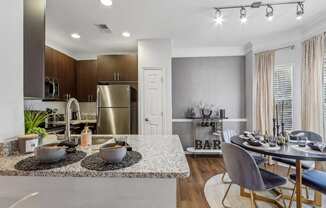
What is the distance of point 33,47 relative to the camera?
5.06ft

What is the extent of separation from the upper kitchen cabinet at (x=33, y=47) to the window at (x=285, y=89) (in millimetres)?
4115

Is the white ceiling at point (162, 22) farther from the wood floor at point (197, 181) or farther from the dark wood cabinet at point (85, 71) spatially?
the wood floor at point (197, 181)

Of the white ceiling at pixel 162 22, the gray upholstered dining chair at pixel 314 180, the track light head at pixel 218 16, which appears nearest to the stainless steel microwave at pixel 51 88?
the white ceiling at pixel 162 22


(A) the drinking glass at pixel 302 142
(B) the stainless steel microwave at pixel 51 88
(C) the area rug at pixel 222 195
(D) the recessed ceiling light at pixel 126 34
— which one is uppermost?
(D) the recessed ceiling light at pixel 126 34

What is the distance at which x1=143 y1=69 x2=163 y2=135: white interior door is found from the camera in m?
3.97

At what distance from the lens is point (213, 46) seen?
4590mm

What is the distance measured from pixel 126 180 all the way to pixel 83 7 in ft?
8.50

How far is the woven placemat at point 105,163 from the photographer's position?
1.05m

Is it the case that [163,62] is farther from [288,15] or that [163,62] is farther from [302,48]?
[302,48]

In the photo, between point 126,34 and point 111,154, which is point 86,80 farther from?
point 111,154

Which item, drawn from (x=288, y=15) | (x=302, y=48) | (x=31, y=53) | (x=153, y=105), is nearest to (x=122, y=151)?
(x=31, y=53)

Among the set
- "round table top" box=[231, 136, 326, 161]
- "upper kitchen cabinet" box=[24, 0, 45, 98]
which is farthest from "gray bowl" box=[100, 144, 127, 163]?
"round table top" box=[231, 136, 326, 161]

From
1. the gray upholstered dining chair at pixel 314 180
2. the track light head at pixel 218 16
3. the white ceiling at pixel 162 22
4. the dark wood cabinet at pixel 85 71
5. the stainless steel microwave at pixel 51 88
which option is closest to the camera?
the gray upholstered dining chair at pixel 314 180

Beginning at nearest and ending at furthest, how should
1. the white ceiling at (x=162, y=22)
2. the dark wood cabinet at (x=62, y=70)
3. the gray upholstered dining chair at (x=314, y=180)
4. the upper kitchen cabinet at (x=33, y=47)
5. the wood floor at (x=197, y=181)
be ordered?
the upper kitchen cabinet at (x=33, y=47)
the gray upholstered dining chair at (x=314, y=180)
the wood floor at (x=197, y=181)
the white ceiling at (x=162, y=22)
the dark wood cabinet at (x=62, y=70)
